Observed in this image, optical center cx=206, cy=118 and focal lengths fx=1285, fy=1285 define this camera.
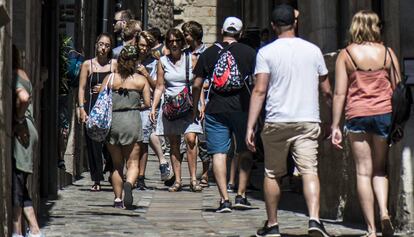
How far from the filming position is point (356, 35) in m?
9.61

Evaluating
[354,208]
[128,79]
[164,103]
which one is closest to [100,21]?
[164,103]

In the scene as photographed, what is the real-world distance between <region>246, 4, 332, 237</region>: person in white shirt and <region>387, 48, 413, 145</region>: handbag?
2.09 feet

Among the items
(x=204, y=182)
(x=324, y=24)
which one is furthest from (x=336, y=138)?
(x=204, y=182)

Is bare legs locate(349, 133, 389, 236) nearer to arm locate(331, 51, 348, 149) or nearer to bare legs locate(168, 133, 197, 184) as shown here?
arm locate(331, 51, 348, 149)

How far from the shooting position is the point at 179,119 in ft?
47.4

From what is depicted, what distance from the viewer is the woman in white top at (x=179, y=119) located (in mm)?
14320

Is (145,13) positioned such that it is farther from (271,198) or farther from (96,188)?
(271,198)

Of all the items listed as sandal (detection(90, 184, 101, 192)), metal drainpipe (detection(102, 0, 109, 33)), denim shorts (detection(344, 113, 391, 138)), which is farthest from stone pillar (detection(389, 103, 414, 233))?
metal drainpipe (detection(102, 0, 109, 33))

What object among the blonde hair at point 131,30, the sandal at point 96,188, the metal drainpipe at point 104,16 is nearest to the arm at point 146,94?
the sandal at point 96,188

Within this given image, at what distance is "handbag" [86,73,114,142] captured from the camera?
1262cm

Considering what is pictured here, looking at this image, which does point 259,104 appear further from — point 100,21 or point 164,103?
point 100,21

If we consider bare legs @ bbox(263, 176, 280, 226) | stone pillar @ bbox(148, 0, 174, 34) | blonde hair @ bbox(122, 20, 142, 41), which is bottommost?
bare legs @ bbox(263, 176, 280, 226)

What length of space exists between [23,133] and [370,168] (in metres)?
2.56

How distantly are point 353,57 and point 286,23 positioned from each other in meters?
0.65
